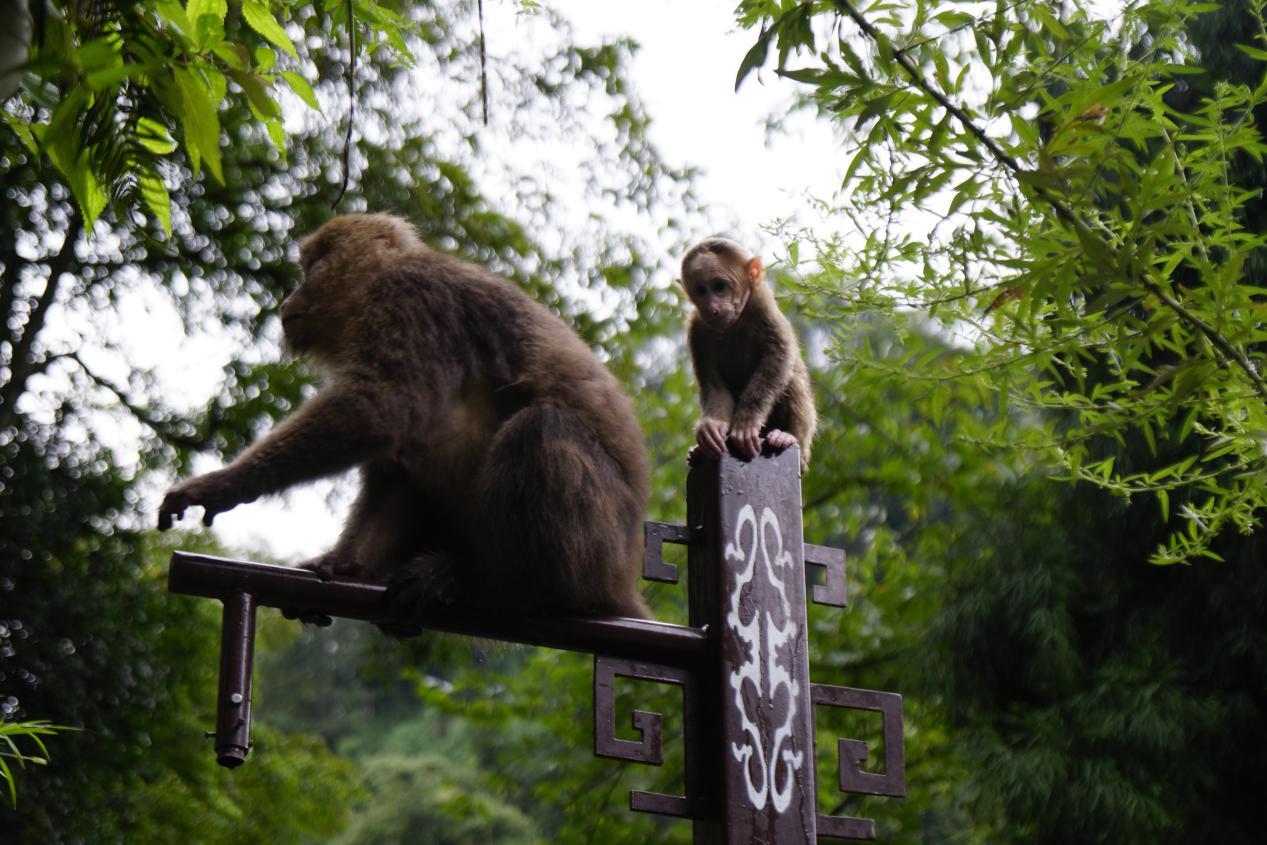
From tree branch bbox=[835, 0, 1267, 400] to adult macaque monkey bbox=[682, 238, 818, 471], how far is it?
5.53 ft

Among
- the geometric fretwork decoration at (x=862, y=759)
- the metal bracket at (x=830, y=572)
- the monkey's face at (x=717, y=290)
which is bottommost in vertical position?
the geometric fretwork decoration at (x=862, y=759)

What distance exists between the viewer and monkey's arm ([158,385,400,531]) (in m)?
2.87

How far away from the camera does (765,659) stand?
2467 mm

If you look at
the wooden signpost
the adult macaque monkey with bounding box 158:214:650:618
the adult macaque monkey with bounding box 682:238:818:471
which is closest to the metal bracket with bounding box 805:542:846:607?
the wooden signpost

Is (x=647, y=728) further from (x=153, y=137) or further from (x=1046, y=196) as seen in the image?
(x=153, y=137)

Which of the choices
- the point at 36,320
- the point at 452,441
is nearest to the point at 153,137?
the point at 452,441

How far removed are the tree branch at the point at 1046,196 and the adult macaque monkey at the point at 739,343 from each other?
1685 mm

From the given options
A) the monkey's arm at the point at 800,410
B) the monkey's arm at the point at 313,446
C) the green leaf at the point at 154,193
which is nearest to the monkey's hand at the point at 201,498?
the monkey's arm at the point at 313,446

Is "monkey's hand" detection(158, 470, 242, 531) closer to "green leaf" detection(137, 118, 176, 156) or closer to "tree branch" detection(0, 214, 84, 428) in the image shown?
"green leaf" detection(137, 118, 176, 156)

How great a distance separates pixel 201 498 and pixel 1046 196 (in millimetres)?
1649

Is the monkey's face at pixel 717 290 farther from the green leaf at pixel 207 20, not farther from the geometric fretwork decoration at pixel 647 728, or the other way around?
the green leaf at pixel 207 20

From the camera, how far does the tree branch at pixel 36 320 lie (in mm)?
8648

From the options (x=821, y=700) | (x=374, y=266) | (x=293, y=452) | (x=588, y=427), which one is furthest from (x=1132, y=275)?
(x=374, y=266)

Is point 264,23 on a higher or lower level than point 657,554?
higher
